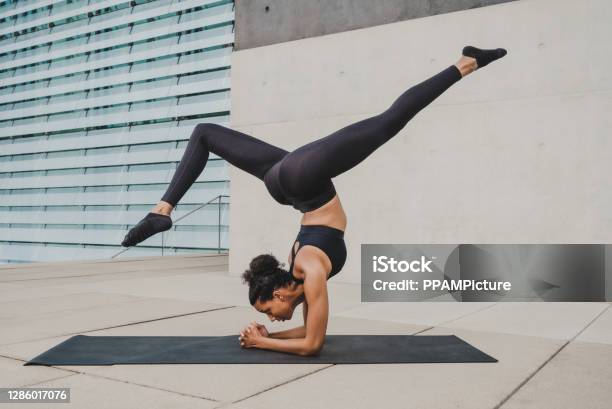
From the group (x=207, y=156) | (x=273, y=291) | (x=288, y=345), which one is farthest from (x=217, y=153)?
(x=288, y=345)

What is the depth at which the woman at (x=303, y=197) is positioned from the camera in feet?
10.7

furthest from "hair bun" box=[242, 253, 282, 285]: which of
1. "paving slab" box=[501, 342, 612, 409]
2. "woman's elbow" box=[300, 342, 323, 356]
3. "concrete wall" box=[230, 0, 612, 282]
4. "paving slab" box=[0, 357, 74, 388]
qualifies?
"concrete wall" box=[230, 0, 612, 282]

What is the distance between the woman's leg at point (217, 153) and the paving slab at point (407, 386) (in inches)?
62.1

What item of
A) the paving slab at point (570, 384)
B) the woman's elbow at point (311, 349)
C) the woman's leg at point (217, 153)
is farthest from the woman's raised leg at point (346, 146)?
the paving slab at point (570, 384)

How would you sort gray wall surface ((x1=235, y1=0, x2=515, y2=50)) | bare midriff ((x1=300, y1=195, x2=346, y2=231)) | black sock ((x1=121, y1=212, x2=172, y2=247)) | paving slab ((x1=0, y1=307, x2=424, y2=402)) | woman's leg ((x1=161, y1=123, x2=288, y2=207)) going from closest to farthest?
paving slab ((x1=0, y1=307, x2=424, y2=402)) → black sock ((x1=121, y1=212, x2=172, y2=247)) → bare midriff ((x1=300, y1=195, x2=346, y2=231)) → woman's leg ((x1=161, y1=123, x2=288, y2=207)) → gray wall surface ((x1=235, y1=0, x2=515, y2=50))

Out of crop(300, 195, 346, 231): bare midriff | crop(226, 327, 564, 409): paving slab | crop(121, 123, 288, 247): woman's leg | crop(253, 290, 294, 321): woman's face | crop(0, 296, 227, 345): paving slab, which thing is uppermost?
crop(121, 123, 288, 247): woman's leg

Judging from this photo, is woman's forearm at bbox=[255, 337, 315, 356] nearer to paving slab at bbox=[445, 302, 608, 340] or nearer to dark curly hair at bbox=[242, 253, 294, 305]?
dark curly hair at bbox=[242, 253, 294, 305]

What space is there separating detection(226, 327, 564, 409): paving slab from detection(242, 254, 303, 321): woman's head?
454 millimetres

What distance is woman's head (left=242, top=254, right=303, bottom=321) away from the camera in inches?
128

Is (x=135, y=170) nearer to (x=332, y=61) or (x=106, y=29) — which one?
(x=106, y=29)

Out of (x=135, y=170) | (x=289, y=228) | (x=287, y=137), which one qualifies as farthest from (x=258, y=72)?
(x=135, y=170)

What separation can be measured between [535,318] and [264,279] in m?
3.19

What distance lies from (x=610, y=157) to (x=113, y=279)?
6.98 metres

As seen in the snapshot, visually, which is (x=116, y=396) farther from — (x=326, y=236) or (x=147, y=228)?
(x=326, y=236)
